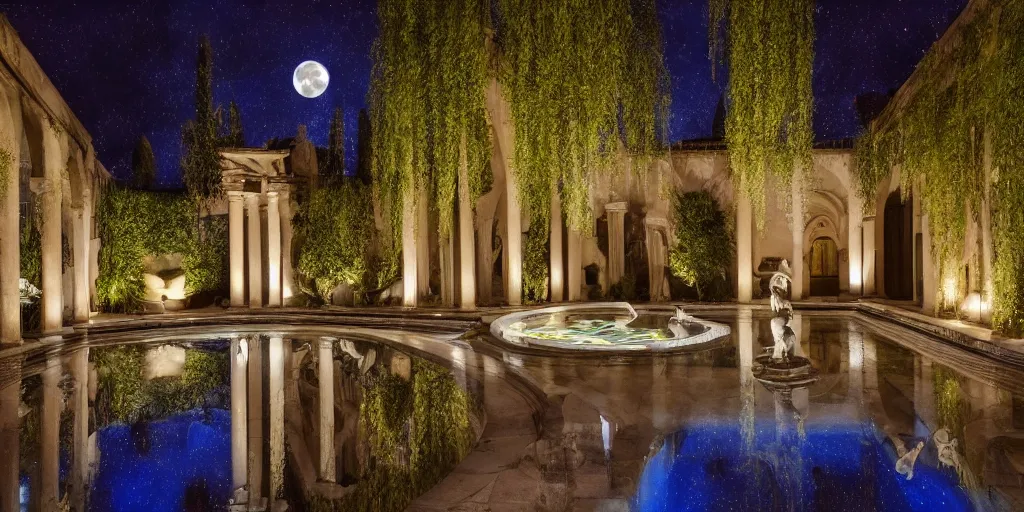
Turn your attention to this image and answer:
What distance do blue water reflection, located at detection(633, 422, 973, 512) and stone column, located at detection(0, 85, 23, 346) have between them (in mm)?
11251

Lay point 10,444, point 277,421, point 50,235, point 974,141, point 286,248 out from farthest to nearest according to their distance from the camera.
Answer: point 286,248 → point 50,235 → point 974,141 → point 277,421 → point 10,444

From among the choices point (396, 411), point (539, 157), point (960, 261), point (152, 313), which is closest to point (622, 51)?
point (539, 157)

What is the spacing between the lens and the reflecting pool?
376 centimetres

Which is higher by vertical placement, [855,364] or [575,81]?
[575,81]

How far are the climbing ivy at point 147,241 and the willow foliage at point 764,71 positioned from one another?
1664 cm

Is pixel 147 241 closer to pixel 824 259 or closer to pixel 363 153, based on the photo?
pixel 363 153

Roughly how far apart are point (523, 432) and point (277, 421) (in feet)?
8.97

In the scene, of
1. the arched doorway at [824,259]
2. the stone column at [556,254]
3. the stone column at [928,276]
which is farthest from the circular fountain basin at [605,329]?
the arched doorway at [824,259]

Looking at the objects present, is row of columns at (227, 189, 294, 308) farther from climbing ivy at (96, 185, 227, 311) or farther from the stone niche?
the stone niche

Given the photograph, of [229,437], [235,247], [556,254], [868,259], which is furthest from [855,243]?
[235,247]

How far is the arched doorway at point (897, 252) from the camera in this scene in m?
18.3

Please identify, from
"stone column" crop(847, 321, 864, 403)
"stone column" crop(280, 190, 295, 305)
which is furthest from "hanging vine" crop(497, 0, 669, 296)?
"stone column" crop(280, 190, 295, 305)

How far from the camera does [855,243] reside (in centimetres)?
1688

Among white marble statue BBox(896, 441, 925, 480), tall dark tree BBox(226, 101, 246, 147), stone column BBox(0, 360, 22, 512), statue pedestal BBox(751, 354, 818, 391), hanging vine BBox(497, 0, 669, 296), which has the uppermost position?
tall dark tree BBox(226, 101, 246, 147)
